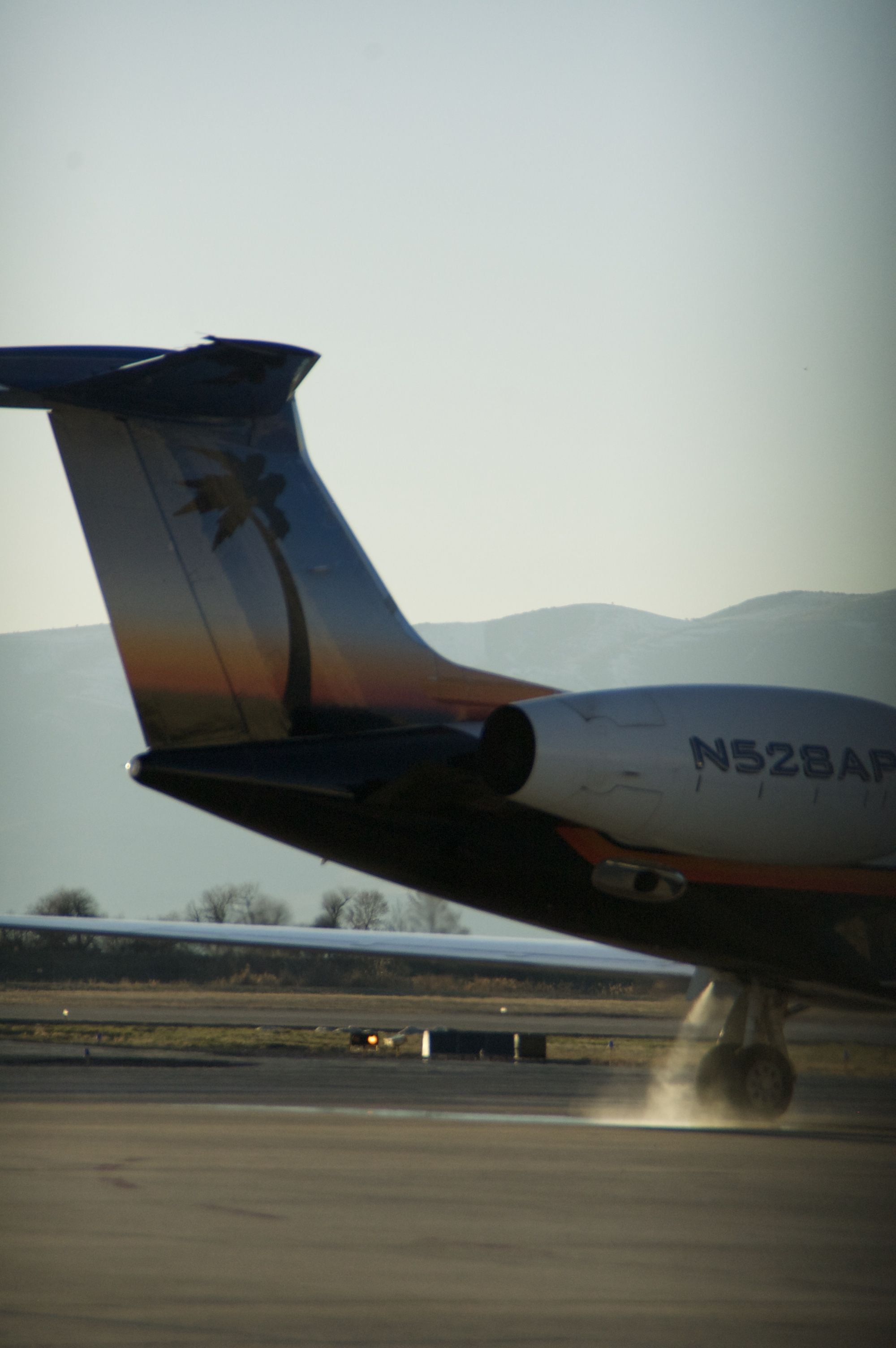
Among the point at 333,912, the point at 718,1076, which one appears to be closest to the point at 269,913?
the point at 333,912

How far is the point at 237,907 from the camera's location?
260ft

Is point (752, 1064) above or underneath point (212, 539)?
underneath

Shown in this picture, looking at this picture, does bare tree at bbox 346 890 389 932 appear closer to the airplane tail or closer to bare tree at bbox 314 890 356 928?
bare tree at bbox 314 890 356 928

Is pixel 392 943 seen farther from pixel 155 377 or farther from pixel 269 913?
pixel 269 913

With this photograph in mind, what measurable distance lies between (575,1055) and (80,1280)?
903 inches

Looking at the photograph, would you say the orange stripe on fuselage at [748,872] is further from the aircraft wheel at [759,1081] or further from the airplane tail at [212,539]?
the aircraft wheel at [759,1081]

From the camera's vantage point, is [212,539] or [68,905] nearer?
[212,539]

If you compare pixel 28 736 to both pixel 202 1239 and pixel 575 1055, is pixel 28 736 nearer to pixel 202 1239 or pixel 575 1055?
pixel 575 1055

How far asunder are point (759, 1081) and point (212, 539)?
7713 millimetres

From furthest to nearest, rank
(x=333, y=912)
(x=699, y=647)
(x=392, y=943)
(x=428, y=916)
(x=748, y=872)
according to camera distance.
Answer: (x=428, y=916), (x=333, y=912), (x=699, y=647), (x=392, y=943), (x=748, y=872)

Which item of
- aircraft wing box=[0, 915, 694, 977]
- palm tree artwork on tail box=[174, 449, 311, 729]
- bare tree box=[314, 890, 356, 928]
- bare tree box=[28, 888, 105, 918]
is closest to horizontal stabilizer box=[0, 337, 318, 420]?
palm tree artwork on tail box=[174, 449, 311, 729]

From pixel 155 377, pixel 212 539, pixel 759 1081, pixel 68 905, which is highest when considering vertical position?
pixel 155 377

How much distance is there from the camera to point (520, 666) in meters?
27.6

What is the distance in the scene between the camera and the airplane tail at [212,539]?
11906 mm
